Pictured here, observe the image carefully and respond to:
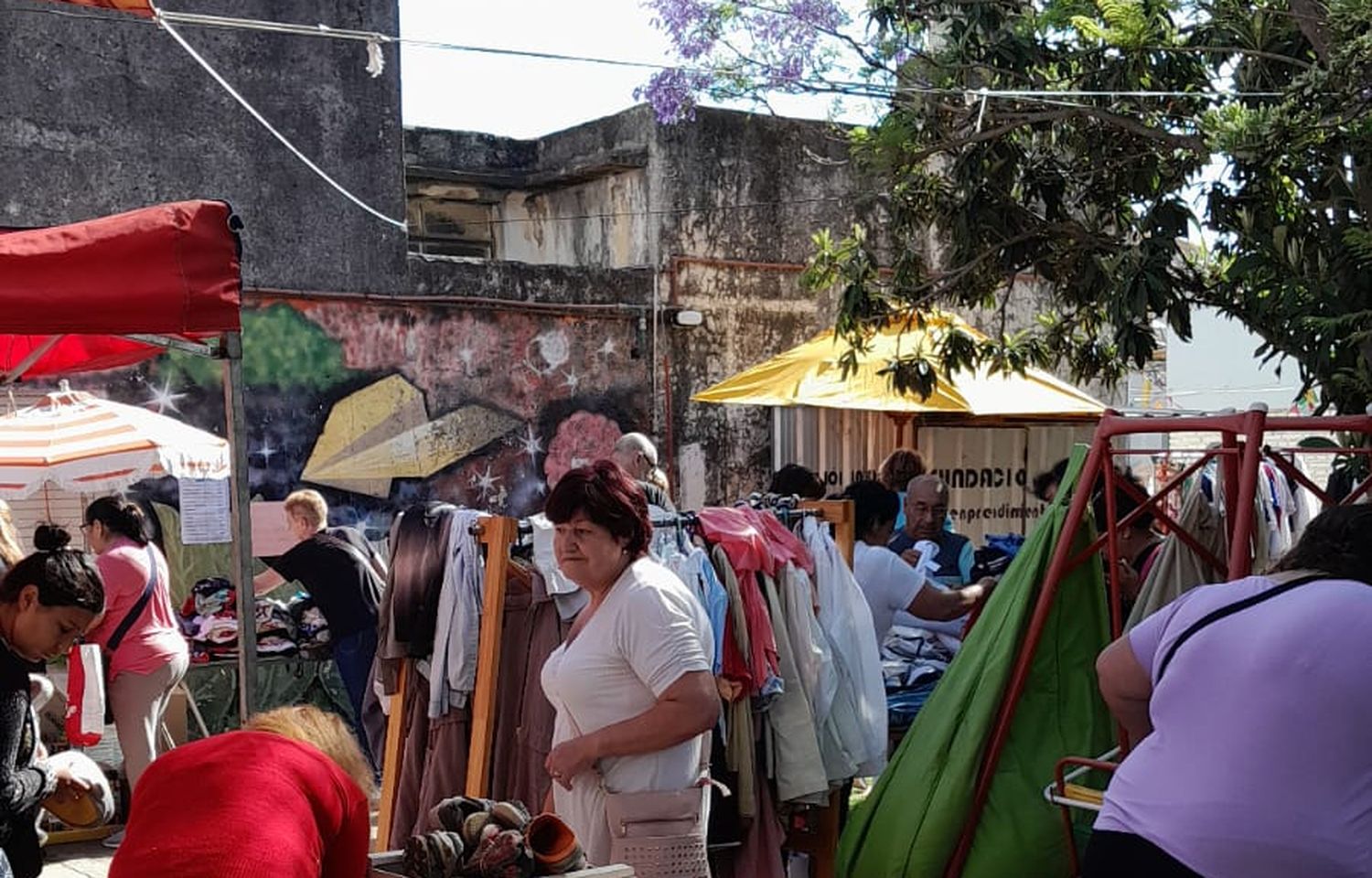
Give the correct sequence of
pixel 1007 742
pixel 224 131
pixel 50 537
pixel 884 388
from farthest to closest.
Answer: pixel 224 131 < pixel 884 388 < pixel 50 537 < pixel 1007 742

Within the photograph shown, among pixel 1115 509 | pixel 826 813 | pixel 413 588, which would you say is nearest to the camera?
pixel 1115 509

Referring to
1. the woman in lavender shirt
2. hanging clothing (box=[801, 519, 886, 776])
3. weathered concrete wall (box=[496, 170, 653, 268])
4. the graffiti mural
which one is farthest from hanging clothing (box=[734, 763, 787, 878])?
weathered concrete wall (box=[496, 170, 653, 268])

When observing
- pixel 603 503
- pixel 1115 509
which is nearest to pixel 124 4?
pixel 603 503

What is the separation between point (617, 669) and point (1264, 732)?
1.72 meters

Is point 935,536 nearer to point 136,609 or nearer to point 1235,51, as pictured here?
point 1235,51

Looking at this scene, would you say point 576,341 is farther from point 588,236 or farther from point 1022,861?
point 1022,861

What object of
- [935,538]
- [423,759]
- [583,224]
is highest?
[583,224]

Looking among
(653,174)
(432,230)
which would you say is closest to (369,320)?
(653,174)

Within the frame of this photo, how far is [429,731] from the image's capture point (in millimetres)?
5805

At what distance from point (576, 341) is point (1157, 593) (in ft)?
26.4

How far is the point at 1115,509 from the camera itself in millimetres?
5215

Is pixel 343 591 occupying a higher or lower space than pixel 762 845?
higher

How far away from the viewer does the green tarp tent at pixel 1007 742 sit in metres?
5.30

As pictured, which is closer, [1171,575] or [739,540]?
[1171,575]
